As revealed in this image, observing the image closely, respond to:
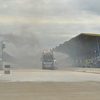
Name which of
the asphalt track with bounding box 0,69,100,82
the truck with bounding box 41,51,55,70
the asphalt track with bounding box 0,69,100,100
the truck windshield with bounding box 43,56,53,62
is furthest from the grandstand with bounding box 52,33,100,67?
the asphalt track with bounding box 0,69,100,100

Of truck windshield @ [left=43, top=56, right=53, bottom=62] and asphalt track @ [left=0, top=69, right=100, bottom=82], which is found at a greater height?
truck windshield @ [left=43, top=56, right=53, bottom=62]

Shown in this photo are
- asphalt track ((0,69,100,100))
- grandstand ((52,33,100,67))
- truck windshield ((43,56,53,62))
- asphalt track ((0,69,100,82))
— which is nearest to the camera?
asphalt track ((0,69,100,100))

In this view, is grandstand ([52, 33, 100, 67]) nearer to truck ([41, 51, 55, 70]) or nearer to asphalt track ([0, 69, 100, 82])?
truck ([41, 51, 55, 70])

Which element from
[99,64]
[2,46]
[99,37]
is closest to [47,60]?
[2,46]

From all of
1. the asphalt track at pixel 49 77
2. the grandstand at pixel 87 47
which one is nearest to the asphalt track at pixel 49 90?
the asphalt track at pixel 49 77

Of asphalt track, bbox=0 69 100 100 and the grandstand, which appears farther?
the grandstand

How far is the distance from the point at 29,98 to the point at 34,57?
→ 9313 cm

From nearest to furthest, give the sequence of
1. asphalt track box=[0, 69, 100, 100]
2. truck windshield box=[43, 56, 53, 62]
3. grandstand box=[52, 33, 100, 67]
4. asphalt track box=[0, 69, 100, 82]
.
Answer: asphalt track box=[0, 69, 100, 100] < asphalt track box=[0, 69, 100, 82] < truck windshield box=[43, 56, 53, 62] < grandstand box=[52, 33, 100, 67]

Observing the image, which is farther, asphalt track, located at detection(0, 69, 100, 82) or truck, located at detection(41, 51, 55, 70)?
truck, located at detection(41, 51, 55, 70)

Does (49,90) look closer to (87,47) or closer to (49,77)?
(49,77)

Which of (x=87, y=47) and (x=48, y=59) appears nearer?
(x=48, y=59)

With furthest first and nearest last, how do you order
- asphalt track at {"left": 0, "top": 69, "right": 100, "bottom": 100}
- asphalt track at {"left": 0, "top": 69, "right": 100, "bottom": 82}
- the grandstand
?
the grandstand
asphalt track at {"left": 0, "top": 69, "right": 100, "bottom": 82}
asphalt track at {"left": 0, "top": 69, "right": 100, "bottom": 100}

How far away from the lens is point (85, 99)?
371 inches

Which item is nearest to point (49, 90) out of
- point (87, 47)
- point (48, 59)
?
point (48, 59)
